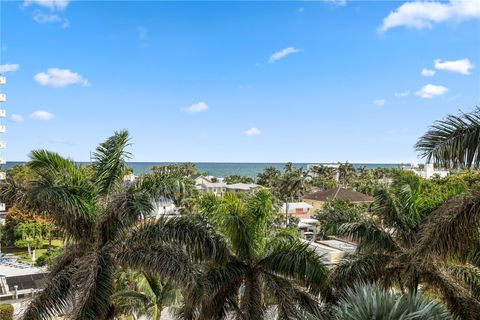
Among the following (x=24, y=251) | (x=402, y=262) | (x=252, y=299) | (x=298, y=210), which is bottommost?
(x=24, y=251)

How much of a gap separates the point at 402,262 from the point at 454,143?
16.0 ft

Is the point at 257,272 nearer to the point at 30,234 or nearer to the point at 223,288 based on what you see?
the point at 223,288

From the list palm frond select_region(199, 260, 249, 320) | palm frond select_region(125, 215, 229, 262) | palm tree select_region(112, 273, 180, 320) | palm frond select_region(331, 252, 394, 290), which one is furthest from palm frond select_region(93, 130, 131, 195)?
palm frond select_region(331, 252, 394, 290)

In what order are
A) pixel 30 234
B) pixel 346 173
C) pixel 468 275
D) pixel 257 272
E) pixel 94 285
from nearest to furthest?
pixel 94 285 → pixel 257 272 → pixel 468 275 → pixel 30 234 → pixel 346 173

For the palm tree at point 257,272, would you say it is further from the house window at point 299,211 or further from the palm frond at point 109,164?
the house window at point 299,211

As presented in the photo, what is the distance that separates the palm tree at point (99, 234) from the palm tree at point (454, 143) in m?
4.77

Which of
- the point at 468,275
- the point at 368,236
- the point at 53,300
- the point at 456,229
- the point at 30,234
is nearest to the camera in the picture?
the point at 456,229

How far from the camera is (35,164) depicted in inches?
349

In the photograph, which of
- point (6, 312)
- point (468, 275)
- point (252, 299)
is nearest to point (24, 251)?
point (6, 312)

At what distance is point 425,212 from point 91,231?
28.7 feet

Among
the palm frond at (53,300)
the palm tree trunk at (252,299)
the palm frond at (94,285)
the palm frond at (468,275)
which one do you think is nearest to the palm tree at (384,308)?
the palm tree trunk at (252,299)

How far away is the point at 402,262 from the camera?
1011 centimetres

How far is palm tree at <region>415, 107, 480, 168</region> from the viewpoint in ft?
20.2

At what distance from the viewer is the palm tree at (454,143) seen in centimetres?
616
